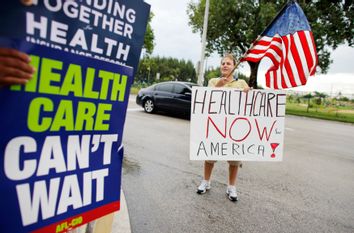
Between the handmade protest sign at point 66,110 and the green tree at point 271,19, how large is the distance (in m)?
15.6

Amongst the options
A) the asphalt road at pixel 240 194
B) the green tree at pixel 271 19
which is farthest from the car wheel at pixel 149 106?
the green tree at pixel 271 19

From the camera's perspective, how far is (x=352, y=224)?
10.0 ft

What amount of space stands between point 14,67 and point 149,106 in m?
10.5

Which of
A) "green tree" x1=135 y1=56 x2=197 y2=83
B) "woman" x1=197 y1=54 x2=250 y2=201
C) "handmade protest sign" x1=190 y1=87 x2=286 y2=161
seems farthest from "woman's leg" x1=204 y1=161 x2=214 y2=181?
"green tree" x1=135 y1=56 x2=197 y2=83

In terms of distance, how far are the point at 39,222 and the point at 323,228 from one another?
2811mm

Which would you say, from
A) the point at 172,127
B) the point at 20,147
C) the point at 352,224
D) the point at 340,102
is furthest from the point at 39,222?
the point at 340,102

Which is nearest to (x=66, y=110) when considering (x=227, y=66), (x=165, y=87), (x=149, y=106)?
(x=227, y=66)

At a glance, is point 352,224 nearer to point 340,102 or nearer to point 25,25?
point 25,25

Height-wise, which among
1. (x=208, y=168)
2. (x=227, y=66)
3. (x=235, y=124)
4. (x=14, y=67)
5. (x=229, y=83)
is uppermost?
(x=227, y=66)

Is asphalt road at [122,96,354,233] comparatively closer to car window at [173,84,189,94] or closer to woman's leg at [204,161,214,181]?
woman's leg at [204,161,214,181]

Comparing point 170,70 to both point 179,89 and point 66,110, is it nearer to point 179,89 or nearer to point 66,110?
point 179,89

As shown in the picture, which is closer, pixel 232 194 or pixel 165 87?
pixel 232 194

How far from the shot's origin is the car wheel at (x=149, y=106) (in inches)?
449

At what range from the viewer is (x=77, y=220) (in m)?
1.37
